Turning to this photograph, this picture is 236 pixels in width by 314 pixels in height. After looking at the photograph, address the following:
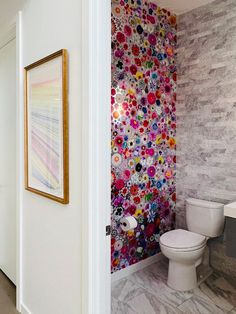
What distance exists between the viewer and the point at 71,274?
4.66ft

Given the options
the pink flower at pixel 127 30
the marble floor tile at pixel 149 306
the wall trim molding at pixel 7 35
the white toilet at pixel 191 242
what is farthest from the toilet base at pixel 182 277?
the wall trim molding at pixel 7 35

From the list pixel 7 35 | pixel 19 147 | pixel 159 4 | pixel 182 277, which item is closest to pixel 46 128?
pixel 19 147

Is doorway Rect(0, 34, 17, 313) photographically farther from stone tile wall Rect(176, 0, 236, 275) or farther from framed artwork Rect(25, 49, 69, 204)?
stone tile wall Rect(176, 0, 236, 275)

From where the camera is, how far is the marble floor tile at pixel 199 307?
2.03m

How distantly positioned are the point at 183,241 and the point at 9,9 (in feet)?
7.84

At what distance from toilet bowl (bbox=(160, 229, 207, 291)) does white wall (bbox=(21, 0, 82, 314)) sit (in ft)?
3.61

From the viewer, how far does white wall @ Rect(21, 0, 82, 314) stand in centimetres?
137

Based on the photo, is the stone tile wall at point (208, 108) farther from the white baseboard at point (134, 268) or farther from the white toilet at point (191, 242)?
the white baseboard at point (134, 268)

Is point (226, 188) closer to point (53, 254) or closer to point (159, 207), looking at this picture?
point (159, 207)

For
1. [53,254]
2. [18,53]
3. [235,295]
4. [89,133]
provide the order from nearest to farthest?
[89,133] → [53,254] → [18,53] → [235,295]

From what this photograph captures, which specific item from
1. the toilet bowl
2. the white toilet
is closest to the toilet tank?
the white toilet

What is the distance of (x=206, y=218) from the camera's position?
2480 millimetres

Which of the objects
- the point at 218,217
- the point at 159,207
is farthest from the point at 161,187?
the point at 218,217

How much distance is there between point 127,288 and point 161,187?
1067 millimetres
